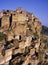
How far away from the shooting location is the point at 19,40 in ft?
88.9

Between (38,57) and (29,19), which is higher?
(29,19)

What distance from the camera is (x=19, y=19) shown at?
32.6 m

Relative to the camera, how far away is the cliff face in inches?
880

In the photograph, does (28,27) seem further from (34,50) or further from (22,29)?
(34,50)

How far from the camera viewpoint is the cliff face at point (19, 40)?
22.3 m

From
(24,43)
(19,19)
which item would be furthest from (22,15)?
(24,43)

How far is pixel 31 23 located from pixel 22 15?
2653 millimetres

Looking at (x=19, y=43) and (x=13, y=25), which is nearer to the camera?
(x=19, y=43)

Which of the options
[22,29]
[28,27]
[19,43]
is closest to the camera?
[19,43]

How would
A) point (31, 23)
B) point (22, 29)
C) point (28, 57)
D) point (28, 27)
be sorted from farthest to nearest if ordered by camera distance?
point (31, 23)
point (28, 27)
point (22, 29)
point (28, 57)

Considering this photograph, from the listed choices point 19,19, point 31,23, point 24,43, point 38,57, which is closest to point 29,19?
point 31,23

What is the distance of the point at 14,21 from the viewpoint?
3234 centimetres

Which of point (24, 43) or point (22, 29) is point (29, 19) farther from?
point (24, 43)

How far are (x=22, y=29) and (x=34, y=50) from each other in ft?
18.3
